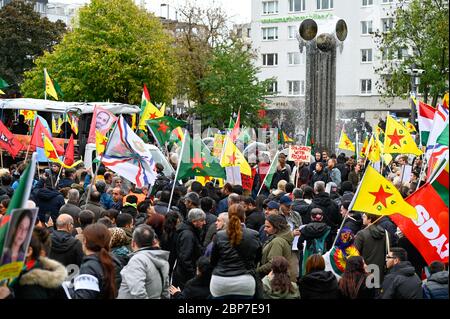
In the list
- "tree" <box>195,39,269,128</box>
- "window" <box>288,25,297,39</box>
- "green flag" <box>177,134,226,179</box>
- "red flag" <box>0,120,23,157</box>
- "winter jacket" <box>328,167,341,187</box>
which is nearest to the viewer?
"green flag" <box>177,134,226,179</box>

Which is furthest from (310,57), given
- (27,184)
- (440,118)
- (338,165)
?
(27,184)

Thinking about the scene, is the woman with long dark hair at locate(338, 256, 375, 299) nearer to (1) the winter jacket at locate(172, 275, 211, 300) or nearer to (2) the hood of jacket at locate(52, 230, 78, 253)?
(1) the winter jacket at locate(172, 275, 211, 300)

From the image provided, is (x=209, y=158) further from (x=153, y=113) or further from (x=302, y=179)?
(x=153, y=113)

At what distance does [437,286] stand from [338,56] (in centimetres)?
5991

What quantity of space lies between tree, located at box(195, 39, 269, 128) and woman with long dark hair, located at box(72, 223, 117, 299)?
38.7 metres

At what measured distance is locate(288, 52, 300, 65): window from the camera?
71438 mm

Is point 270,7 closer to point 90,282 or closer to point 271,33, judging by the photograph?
point 271,33

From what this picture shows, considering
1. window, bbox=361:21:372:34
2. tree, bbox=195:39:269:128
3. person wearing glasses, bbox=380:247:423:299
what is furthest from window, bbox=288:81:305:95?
person wearing glasses, bbox=380:247:423:299

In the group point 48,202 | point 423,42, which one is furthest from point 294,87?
point 48,202

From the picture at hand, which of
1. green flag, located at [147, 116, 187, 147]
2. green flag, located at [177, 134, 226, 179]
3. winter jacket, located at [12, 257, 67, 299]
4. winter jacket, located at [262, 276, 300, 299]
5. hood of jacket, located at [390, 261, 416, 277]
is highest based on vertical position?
green flag, located at [147, 116, 187, 147]

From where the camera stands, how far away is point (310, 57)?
29922 millimetres

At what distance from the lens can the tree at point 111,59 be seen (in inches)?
1946

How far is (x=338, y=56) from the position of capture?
66875mm

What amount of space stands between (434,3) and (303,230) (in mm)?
33085
